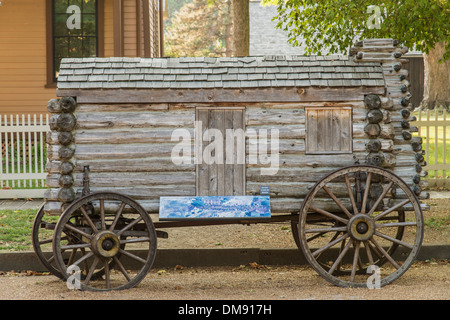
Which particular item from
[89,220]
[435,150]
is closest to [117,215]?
[89,220]

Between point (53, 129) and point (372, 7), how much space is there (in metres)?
5.42

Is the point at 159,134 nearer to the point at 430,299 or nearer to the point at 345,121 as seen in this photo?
the point at 345,121

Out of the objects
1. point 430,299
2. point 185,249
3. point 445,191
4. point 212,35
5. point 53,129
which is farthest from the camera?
point 212,35

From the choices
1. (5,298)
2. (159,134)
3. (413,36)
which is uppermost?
(413,36)

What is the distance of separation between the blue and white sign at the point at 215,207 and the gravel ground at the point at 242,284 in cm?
74

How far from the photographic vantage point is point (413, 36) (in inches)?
384

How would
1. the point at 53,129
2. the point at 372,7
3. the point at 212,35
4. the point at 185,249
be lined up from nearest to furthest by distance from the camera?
the point at 53,129, the point at 185,249, the point at 372,7, the point at 212,35

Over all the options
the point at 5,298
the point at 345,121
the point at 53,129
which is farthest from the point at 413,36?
the point at 5,298

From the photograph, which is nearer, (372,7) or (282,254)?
(282,254)

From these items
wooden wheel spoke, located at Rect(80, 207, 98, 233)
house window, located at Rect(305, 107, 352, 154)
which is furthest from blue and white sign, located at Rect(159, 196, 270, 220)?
house window, located at Rect(305, 107, 352, 154)

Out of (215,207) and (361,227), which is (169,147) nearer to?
(215,207)

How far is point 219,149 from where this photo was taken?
6.45 m

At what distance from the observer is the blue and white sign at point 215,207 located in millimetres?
6238

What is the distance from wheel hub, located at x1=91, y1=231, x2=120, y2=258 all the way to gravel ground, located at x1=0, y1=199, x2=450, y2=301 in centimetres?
38
